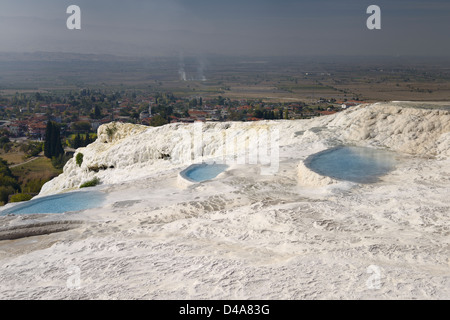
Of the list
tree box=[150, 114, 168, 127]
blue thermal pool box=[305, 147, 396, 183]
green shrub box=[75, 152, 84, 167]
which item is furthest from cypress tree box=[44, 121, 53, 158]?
blue thermal pool box=[305, 147, 396, 183]

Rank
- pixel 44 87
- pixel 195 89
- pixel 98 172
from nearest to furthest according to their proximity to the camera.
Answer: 1. pixel 98 172
2. pixel 195 89
3. pixel 44 87

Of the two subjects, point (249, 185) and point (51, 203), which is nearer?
point (249, 185)

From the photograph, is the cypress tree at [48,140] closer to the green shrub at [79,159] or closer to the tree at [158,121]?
the tree at [158,121]

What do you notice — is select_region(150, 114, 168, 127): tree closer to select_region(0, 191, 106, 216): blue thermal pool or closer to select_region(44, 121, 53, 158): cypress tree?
select_region(44, 121, 53, 158): cypress tree

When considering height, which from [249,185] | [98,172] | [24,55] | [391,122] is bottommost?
[98,172]

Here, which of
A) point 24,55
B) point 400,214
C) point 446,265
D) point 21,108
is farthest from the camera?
point 24,55

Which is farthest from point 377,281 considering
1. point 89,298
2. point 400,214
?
point 89,298

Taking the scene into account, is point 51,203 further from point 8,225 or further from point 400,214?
point 400,214
